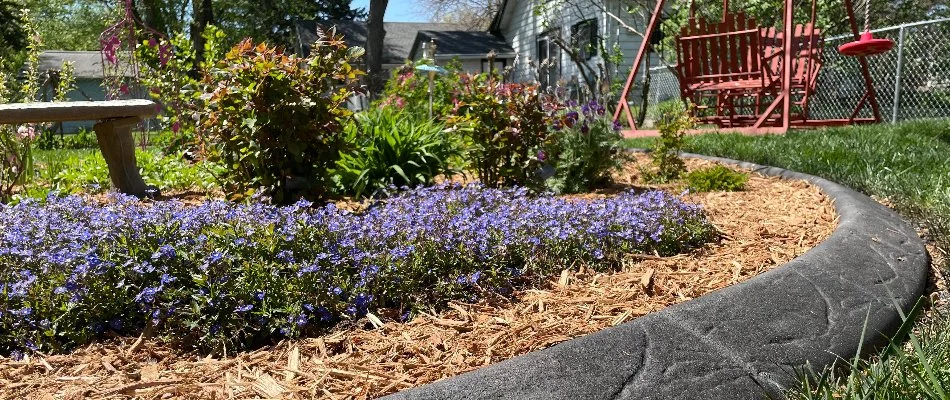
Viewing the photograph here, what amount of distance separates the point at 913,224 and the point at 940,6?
53.2 feet

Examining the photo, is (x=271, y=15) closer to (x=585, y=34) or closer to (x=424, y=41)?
(x=424, y=41)

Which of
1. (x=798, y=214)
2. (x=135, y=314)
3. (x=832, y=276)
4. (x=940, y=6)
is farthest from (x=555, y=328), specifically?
(x=940, y=6)

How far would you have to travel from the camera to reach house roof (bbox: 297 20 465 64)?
2883 cm

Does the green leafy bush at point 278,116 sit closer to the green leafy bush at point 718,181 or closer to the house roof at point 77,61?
the green leafy bush at point 718,181

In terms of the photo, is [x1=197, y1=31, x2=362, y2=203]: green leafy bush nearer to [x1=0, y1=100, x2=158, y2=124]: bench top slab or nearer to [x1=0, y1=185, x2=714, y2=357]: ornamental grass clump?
[x1=0, y1=185, x2=714, y2=357]: ornamental grass clump

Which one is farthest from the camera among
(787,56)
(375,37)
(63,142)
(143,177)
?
(375,37)

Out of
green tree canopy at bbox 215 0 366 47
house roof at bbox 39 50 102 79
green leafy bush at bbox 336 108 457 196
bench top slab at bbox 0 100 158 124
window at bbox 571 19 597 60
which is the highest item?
green tree canopy at bbox 215 0 366 47

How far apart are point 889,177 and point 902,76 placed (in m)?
Result: 8.22

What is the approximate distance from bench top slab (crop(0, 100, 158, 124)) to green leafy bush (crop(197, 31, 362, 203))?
102 cm

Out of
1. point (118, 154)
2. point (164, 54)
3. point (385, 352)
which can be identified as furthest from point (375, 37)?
point (385, 352)

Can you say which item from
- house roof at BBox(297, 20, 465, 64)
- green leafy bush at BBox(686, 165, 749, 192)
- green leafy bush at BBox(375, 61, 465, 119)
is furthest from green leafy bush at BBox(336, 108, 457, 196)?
house roof at BBox(297, 20, 465, 64)

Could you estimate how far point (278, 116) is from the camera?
407cm

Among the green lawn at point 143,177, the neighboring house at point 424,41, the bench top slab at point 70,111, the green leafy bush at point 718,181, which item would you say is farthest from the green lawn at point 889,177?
the neighboring house at point 424,41

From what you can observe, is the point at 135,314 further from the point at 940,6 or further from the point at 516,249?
the point at 940,6
